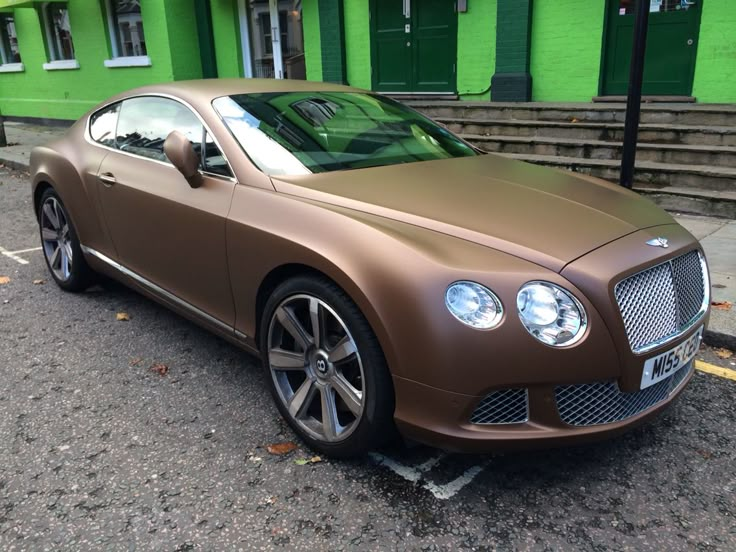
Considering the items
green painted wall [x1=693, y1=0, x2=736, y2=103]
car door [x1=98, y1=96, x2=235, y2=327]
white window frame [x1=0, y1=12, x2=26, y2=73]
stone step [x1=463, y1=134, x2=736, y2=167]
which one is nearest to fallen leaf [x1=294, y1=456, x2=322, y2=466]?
car door [x1=98, y1=96, x2=235, y2=327]

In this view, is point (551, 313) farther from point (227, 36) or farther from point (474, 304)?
point (227, 36)

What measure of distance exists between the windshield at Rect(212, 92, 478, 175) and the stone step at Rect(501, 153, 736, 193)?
3.85 meters

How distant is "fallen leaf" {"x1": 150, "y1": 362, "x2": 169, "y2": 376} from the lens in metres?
3.61

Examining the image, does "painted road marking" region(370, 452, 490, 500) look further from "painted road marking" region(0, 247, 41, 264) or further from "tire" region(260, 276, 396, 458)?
"painted road marking" region(0, 247, 41, 264)

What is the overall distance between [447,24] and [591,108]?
10.9 feet

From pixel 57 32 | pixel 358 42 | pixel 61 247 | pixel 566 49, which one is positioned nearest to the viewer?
pixel 61 247

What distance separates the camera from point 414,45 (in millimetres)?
11031

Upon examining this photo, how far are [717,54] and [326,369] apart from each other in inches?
299

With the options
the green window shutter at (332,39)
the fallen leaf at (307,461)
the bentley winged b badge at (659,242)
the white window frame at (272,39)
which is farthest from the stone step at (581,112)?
the fallen leaf at (307,461)

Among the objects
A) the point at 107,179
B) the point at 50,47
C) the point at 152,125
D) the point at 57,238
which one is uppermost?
the point at 50,47

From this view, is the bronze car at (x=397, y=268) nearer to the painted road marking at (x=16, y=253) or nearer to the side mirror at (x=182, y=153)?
the side mirror at (x=182, y=153)

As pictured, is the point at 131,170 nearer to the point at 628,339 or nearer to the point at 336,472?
the point at 336,472

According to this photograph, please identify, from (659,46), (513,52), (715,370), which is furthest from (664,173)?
(715,370)

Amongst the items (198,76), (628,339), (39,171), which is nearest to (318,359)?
(628,339)
